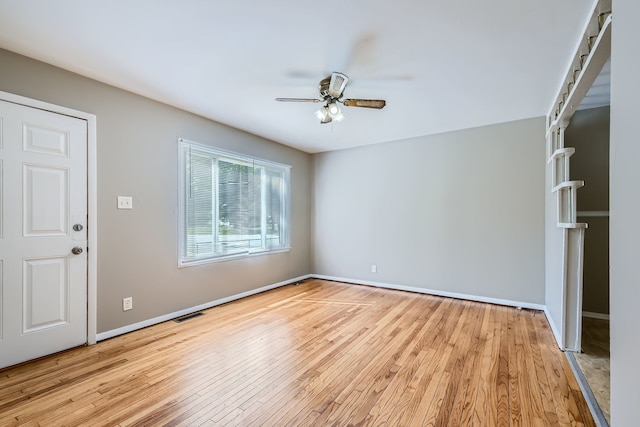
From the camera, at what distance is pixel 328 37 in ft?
6.69

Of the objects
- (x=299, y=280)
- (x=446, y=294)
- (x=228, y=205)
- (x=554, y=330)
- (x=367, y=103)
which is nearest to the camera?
(x=367, y=103)

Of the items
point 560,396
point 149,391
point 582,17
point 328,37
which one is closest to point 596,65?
point 582,17

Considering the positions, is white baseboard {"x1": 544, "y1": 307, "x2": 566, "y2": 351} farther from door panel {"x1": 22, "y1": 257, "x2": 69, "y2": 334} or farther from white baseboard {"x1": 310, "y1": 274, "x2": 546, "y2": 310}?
door panel {"x1": 22, "y1": 257, "x2": 69, "y2": 334}

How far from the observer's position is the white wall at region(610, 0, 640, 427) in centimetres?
96

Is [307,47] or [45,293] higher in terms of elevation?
[307,47]

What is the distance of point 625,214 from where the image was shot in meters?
1.04

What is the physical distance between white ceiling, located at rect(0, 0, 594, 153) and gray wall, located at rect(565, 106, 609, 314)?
0.70 m

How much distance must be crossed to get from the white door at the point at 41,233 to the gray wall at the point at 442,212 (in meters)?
3.62

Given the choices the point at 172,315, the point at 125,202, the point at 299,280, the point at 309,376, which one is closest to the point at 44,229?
the point at 125,202

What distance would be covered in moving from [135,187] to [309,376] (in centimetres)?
252

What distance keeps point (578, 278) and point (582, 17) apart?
1.94 m

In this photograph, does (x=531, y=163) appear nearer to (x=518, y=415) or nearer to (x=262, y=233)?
(x=518, y=415)

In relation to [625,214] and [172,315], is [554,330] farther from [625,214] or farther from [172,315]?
[172,315]

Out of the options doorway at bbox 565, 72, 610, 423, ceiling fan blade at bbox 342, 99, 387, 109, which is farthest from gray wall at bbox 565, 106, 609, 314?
ceiling fan blade at bbox 342, 99, 387, 109
